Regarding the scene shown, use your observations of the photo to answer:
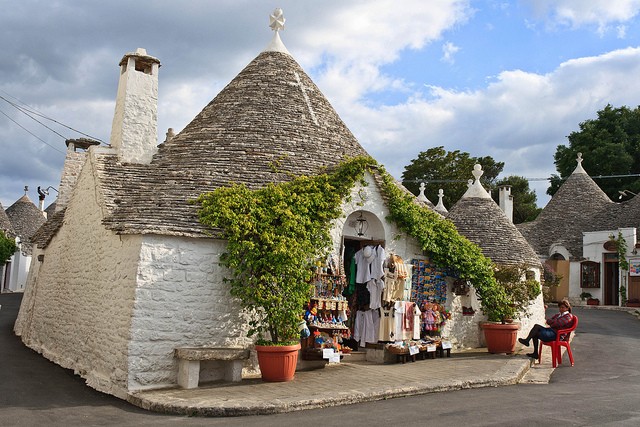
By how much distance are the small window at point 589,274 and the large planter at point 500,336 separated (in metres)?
17.5

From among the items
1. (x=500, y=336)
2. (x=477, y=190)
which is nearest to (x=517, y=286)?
(x=500, y=336)

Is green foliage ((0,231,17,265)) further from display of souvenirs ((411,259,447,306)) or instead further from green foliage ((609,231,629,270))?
green foliage ((609,231,629,270))

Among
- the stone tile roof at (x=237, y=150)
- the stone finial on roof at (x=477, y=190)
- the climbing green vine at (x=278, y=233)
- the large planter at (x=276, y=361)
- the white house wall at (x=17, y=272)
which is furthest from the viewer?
the white house wall at (x=17, y=272)

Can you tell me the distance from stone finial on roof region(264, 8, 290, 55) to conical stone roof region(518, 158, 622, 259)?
67.9 feet

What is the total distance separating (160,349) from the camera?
8.99 metres

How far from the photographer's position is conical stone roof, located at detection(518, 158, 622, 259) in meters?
30.0

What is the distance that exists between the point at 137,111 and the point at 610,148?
109 feet

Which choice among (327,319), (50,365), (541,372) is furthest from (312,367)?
(50,365)

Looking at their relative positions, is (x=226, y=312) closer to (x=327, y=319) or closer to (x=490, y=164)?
(x=327, y=319)

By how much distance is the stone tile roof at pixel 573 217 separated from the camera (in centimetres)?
2991

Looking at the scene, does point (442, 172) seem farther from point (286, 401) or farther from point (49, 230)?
point (286, 401)

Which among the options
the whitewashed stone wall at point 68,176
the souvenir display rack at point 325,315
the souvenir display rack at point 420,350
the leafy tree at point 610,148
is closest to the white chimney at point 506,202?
the leafy tree at point 610,148

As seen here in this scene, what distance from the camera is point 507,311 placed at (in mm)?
12922

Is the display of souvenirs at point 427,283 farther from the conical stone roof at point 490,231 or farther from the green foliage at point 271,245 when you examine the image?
the conical stone roof at point 490,231
